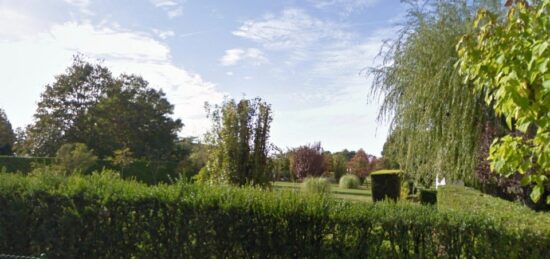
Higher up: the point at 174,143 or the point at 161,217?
the point at 174,143

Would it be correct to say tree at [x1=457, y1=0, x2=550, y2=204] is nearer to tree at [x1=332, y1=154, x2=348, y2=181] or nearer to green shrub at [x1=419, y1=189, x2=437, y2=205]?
green shrub at [x1=419, y1=189, x2=437, y2=205]

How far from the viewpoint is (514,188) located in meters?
8.89

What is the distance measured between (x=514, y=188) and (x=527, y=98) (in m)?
7.39

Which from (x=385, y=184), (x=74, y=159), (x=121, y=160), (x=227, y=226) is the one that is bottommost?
(x=227, y=226)

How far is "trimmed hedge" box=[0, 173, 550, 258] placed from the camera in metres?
3.97

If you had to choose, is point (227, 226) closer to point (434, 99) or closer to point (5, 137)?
point (434, 99)

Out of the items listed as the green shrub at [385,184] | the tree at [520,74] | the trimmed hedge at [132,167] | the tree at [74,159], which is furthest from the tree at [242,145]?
the trimmed hedge at [132,167]

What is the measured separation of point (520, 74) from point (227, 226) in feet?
10.2

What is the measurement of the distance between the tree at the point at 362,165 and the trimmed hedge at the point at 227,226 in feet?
99.3

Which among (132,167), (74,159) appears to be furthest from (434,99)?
(132,167)

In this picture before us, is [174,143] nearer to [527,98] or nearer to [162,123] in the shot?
[162,123]

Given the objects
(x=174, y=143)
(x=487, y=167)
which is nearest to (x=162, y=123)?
(x=174, y=143)

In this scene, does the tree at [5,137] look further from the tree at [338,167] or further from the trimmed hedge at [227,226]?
the trimmed hedge at [227,226]

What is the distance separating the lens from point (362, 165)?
34.7 meters
